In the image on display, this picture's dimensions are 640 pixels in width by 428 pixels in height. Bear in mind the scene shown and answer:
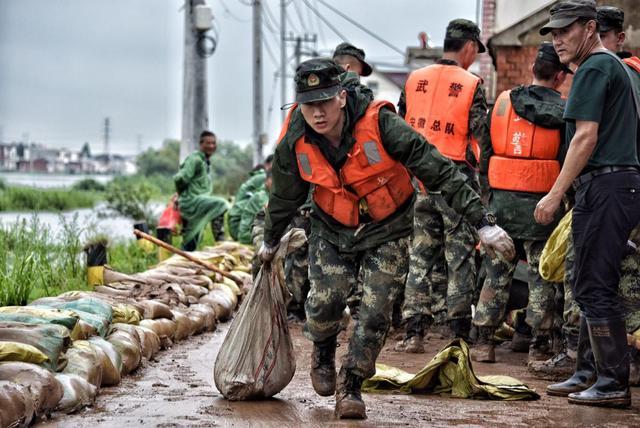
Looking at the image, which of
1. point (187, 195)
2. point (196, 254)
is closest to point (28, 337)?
point (196, 254)

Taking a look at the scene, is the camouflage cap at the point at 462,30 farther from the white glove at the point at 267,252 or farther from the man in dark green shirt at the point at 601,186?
the white glove at the point at 267,252

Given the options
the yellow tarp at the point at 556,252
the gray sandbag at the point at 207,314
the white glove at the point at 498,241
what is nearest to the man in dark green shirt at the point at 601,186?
the white glove at the point at 498,241

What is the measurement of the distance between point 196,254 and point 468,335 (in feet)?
14.2

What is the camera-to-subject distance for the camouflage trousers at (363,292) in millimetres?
5684

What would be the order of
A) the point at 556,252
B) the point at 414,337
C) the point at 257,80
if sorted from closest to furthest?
the point at 556,252, the point at 414,337, the point at 257,80

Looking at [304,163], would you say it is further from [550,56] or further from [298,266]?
[298,266]

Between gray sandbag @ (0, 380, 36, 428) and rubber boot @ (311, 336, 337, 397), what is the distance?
1495 millimetres

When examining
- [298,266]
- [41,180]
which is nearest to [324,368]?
[298,266]

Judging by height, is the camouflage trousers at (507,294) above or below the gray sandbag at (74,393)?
above

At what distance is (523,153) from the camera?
24.6ft

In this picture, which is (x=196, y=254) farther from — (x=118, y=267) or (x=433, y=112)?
(x=433, y=112)

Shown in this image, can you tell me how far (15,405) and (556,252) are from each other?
3.48 metres

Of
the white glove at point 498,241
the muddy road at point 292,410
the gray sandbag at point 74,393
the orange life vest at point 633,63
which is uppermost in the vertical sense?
the orange life vest at point 633,63

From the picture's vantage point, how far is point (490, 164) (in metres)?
7.79
